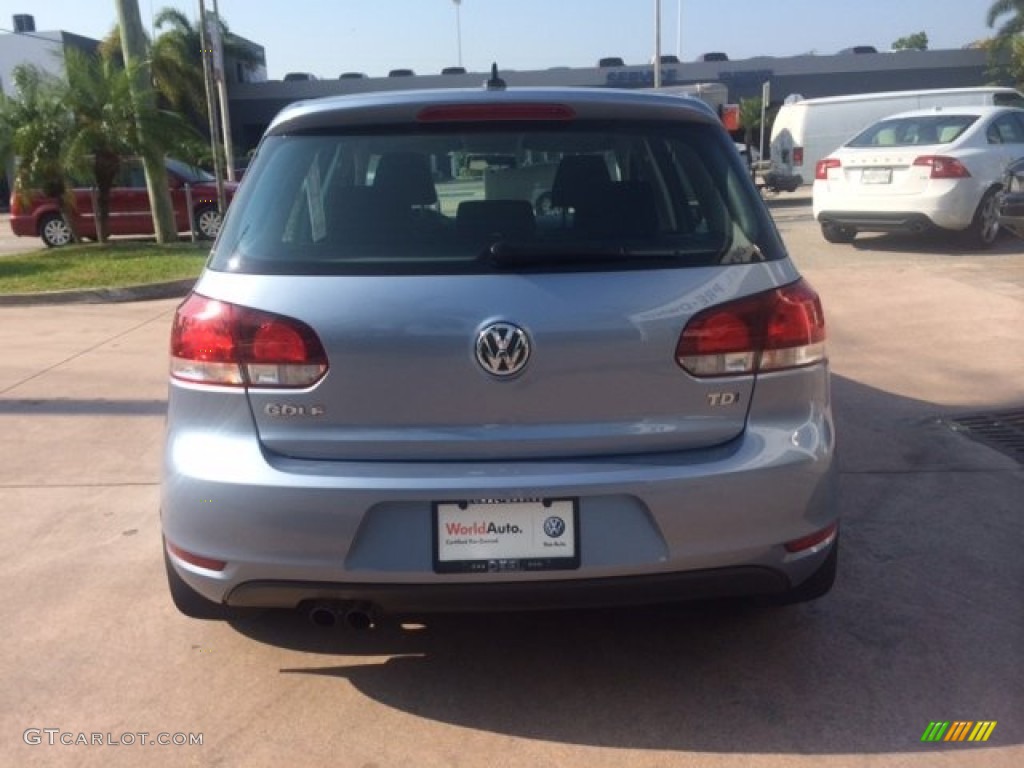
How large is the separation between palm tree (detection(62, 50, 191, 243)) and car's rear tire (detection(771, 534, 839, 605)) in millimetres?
13921

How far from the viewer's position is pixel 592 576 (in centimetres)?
273

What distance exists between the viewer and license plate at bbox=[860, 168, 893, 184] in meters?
12.3

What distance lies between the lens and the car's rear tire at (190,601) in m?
3.12

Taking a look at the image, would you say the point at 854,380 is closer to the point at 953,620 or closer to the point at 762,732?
the point at 953,620

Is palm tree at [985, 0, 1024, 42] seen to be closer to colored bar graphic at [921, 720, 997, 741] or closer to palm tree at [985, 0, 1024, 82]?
palm tree at [985, 0, 1024, 82]

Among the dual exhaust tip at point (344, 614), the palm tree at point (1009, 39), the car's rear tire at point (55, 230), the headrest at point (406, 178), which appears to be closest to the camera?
the dual exhaust tip at point (344, 614)

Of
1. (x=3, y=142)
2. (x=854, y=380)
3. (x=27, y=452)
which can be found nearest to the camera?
(x=27, y=452)

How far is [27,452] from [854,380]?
5.03m

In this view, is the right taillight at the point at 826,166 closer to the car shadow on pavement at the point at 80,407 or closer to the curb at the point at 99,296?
the curb at the point at 99,296

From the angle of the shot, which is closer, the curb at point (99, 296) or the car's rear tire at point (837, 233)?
the curb at point (99, 296)

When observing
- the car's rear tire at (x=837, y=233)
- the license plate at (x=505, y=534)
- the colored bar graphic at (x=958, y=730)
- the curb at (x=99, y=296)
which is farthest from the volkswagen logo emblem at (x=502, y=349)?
the car's rear tire at (x=837, y=233)

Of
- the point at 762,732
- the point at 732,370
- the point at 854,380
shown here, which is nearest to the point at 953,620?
the point at 762,732

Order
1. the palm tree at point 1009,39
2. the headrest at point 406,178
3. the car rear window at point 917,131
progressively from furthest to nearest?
the palm tree at point 1009,39, the car rear window at point 917,131, the headrest at point 406,178

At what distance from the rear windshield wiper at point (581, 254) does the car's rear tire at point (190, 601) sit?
4.46 ft
